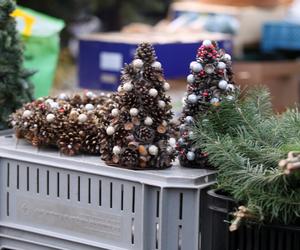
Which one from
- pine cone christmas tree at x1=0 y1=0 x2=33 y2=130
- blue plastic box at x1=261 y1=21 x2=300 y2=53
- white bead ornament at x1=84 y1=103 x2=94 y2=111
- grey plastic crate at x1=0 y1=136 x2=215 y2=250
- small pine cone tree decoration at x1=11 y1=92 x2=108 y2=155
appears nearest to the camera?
grey plastic crate at x1=0 y1=136 x2=215 y2=250

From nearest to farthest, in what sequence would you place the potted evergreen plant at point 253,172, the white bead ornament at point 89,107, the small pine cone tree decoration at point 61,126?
1. the potted evergreen plant at point 253,172
2. the small pine cone tree decoration at point 61,126
3. the white bead ornament at point 89,107

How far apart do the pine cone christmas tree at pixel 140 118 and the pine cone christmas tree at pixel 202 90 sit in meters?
0.06

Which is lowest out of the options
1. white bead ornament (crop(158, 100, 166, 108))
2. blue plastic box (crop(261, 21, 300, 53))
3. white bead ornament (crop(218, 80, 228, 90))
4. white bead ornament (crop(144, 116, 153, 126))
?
white bead ornament (crop(144, 116, 153, 126))

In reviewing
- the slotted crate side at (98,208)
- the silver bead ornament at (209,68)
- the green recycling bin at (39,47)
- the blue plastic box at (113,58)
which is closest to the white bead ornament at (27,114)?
the slotted crate side at (98,208)

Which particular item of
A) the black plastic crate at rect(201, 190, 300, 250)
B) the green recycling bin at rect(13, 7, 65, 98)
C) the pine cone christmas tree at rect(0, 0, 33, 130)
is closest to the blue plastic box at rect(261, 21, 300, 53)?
the green recycling bin at rect(13, 7, 65, 98)

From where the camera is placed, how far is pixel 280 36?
5.80 metres

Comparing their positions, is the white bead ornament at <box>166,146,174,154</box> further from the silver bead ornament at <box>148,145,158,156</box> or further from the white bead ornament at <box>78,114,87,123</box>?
the white bead ornament at <box>78,114,87,123</box>

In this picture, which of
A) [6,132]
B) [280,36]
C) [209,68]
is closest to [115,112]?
[209,68]

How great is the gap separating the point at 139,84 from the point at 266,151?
351mm

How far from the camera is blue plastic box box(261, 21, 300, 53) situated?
5.70 metres

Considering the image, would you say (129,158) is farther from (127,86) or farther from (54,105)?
(54,105)

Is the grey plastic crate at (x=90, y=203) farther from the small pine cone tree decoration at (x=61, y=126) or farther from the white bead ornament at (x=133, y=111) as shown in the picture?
the white bead ornament at (x=133, y=111)

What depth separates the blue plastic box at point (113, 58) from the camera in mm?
4340

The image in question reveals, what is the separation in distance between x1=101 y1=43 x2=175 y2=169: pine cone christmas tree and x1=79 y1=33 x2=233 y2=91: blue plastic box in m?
2.52
